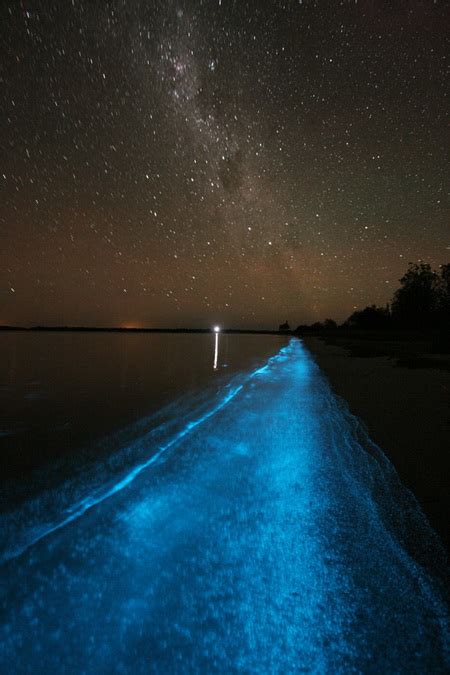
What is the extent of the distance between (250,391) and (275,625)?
10345 mm

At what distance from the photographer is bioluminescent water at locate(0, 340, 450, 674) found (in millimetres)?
2066

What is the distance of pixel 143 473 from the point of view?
5000mm

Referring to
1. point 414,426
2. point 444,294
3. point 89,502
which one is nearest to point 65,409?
point 89,502

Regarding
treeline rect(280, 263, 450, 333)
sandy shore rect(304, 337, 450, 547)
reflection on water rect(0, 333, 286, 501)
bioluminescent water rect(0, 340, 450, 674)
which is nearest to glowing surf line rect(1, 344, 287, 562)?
bioluminescent water rect(0, 340, 450, 674)

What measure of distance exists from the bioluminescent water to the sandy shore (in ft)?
0.82

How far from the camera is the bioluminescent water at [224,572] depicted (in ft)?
6.78

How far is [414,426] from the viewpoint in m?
7.27

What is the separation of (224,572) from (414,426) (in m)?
5.79

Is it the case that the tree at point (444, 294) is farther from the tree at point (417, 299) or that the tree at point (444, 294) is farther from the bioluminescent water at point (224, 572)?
the bioluminescent water at point (224, 572)

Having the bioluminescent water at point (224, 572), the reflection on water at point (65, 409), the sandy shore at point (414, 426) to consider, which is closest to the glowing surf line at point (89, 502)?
the bioluminescent water at point (224, 572)

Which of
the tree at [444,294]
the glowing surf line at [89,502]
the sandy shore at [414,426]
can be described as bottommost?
the glowing surf line at [89,502]

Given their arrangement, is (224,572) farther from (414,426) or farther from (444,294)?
(444,294)

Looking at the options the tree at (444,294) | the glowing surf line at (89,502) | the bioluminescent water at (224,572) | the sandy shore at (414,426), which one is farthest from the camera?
the tree at (444,294)

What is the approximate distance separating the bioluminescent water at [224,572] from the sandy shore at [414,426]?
0.25 meters
